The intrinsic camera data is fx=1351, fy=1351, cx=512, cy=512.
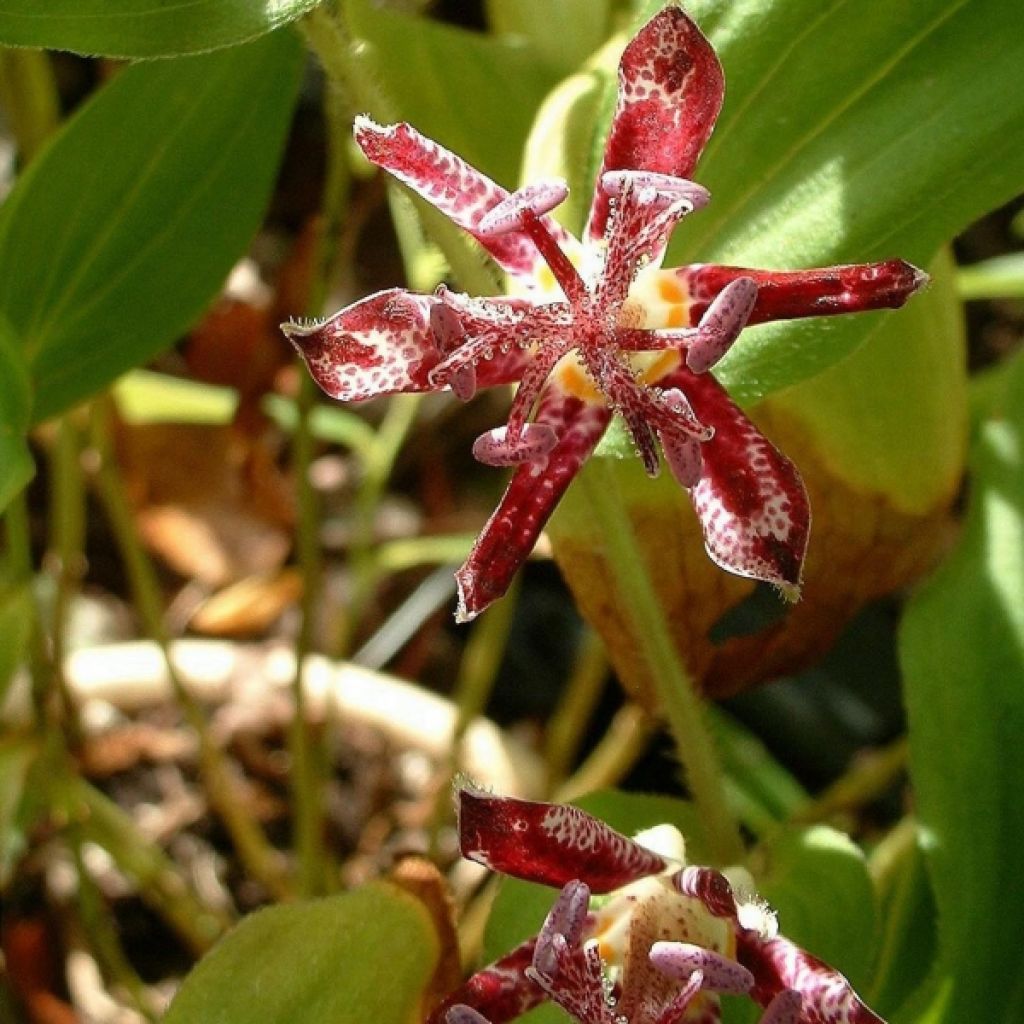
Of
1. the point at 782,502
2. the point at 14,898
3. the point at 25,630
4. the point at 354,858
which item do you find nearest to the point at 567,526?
the point at 782,502

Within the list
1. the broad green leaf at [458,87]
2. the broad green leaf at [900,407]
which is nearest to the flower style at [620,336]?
the broad green leaf at [900,407]

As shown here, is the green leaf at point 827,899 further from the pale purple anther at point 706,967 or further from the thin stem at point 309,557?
the thin stem at point 309,557

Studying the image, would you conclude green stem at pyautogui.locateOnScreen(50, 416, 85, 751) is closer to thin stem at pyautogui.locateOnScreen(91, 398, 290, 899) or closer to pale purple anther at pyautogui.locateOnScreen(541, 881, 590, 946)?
thin stem at pyautogui.locateOnScreen(91, 398, 290, 899)

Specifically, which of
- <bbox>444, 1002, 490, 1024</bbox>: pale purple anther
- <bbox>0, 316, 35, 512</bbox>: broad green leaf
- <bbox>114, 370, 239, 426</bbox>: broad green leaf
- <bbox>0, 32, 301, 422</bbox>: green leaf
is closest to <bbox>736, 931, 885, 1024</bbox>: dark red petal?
<bbox>444, 1002, 490, 1024</bbox>: pale purple anther

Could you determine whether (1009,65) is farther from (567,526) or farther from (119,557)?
(119,557)

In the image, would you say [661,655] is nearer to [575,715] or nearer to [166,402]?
[575,715]

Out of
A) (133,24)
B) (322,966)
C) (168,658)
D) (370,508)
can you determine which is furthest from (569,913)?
(370,508)

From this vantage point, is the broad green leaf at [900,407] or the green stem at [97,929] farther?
the green stem at [97,929]
